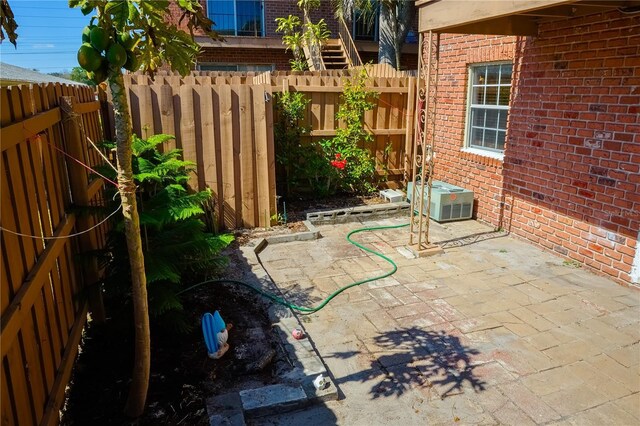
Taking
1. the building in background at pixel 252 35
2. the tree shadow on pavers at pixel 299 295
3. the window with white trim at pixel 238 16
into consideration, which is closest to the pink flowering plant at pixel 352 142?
the tree shadow on pavers at pixel 299 295

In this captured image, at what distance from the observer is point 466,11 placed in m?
4.27

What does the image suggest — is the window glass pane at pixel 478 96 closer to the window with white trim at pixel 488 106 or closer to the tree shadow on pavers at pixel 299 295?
the window with white trim at pixel 488 106

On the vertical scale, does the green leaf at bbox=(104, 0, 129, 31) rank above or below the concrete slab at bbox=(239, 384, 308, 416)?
above

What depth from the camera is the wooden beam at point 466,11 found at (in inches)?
139

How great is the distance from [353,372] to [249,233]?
339 cm

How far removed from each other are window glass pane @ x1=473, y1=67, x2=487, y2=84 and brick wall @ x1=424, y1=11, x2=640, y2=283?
0.67 feet

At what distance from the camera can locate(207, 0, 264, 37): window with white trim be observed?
15.8 metres

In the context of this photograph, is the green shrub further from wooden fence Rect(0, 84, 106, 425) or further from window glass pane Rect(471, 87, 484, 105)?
wooden fence Rect(0, 84, 106, 425)

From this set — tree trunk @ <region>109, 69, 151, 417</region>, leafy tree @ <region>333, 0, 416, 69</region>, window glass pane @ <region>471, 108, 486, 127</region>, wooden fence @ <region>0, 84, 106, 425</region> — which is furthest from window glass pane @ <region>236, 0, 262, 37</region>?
tree trunk @ <region>109, 69, 151, 417</region>

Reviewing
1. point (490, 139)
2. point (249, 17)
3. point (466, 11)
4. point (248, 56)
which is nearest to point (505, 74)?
point (490, 139)

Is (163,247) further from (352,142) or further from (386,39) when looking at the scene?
(386,39)

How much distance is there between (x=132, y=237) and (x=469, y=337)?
2.81 meters

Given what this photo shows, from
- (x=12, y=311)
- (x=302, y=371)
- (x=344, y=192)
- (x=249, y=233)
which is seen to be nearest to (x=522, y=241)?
(x=344, y=192)

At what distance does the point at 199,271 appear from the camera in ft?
14.6
